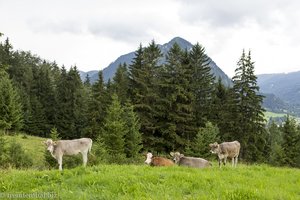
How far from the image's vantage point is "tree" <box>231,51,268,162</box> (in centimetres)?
4347

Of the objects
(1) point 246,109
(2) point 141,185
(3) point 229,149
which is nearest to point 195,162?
(3) point 229,149

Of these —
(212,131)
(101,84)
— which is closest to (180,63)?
(212,131)

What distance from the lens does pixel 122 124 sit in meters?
34.6

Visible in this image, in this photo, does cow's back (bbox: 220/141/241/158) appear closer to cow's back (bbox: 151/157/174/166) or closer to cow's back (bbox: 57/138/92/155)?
cow's back (bbox: 151/157/174/166)

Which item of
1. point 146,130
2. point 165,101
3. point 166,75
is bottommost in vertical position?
point 146,130

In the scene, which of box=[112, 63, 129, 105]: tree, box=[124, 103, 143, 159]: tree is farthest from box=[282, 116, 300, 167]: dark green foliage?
box=[124, 103, 143, 159]: tree

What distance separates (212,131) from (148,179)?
25.1m

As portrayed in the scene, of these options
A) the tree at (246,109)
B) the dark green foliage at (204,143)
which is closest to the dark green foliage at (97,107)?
the tree at (246,109)

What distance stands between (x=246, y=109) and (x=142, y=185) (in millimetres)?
37266

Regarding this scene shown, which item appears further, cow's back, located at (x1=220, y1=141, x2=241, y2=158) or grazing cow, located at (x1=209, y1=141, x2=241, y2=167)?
cow's back, located at (x1=220, y1=141, x2=241, y2=158)

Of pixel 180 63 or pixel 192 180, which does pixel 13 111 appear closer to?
pixel 180 63

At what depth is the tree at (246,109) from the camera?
43469mm

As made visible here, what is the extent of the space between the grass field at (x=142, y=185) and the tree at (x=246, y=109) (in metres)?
33.0

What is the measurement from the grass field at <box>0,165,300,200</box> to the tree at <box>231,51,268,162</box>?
1299 inches
